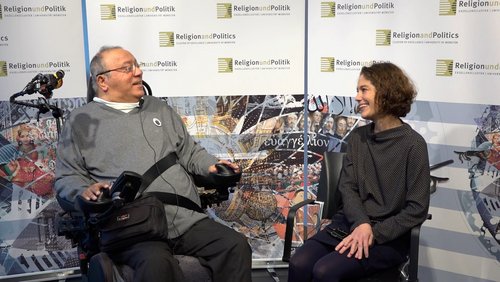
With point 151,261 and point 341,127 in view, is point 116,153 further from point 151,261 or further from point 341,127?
point 341,127

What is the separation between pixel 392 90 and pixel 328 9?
1.23 m

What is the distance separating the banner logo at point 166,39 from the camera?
3.89 m

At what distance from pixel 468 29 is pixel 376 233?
1400 mm

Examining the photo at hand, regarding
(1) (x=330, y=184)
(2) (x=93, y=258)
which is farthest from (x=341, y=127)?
(2) (x=93, y=258)

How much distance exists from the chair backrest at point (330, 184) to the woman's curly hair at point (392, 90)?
41cm

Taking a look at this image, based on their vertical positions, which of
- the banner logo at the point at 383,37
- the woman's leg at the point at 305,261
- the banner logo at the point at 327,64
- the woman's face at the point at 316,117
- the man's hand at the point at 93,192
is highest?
the banner logo at the point at 383,37

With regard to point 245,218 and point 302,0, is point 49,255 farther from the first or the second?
point 302,0

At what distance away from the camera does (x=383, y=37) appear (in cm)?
371

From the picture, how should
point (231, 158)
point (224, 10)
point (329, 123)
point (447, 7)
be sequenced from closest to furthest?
point (447, 7), point (224, 10), point (329, 123), point (231, 158)

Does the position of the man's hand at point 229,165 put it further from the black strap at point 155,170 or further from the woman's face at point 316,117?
the woman's face at point 316,117

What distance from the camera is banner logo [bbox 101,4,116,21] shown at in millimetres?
3807

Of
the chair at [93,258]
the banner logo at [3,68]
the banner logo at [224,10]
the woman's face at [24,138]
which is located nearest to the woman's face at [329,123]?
the banner logo at [224,10]

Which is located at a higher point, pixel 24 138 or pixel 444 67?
pixel 444 67

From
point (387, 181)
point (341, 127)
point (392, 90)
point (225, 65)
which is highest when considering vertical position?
point (225, 65)
